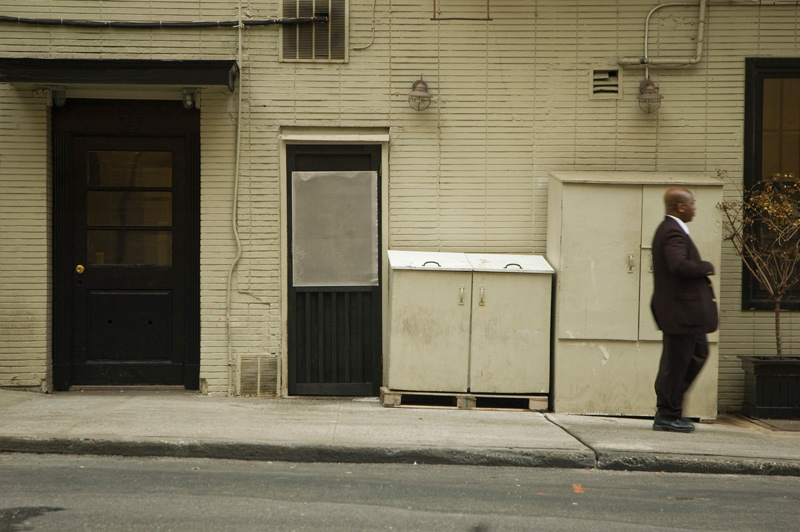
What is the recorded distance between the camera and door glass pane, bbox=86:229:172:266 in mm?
8711

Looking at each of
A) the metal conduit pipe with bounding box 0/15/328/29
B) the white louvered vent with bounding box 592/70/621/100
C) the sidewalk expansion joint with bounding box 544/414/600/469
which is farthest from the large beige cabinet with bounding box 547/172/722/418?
the metal conduit pipe with bounding box 0/15/328/29

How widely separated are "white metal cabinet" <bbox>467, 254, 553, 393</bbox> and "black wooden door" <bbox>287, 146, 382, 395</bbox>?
3.99 feet

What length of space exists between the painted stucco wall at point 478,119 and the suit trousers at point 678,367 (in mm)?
1797

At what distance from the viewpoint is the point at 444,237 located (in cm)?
862

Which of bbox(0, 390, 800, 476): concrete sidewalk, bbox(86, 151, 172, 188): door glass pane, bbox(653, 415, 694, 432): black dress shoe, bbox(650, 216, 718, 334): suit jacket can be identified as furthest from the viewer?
bbox(86, 151, 172, 188): door glass pane

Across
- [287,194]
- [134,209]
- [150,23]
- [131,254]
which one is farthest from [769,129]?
[131,254]

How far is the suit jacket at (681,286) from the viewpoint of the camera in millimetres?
6785

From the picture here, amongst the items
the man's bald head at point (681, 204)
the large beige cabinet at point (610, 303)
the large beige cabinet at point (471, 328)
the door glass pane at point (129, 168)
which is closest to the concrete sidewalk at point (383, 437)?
the large beige cabinet at point (610, 303)

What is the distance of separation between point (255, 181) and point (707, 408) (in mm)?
5000

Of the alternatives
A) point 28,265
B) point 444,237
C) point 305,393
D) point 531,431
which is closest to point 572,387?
point 531,431

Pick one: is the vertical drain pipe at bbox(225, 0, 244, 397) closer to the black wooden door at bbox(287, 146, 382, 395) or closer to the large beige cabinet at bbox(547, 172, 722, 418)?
the black wooden door at bbox(287, 146, 382, 395)

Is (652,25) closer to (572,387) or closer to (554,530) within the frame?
(572,387)

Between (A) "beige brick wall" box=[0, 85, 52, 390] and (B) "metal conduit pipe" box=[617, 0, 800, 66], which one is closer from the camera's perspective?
(A) "beige brick wall" box=[0, 85, 52, 390]

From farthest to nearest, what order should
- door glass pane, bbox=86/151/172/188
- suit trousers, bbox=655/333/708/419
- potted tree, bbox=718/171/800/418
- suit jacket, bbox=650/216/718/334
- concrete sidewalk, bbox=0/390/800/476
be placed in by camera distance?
door glass pane, bbox=86/151/172/188
potted tree, bbox=718/171/800/418
suit trousers, bbox=655/333/708/419
suit jacket, bbox=650/216/718/334
concrete sidewalk, bbox=0/390/800/476
